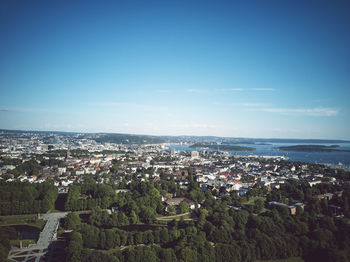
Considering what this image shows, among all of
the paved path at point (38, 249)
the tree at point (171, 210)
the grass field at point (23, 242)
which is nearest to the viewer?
the paved path at point (38, 249)

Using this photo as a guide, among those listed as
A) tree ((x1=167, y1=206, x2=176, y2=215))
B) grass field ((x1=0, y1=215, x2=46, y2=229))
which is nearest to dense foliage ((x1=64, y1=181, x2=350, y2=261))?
tree ((x1=167, y1=206, x2=176, y2=215))

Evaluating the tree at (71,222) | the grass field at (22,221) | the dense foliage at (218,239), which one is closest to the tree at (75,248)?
the dense foliage at (218,239)

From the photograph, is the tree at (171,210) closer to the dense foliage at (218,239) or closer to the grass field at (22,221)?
the dense foliage at (218,239)

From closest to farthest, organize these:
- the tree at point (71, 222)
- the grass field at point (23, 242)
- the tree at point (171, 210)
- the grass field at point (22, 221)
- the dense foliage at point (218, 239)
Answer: the dense foliage at point (218, 239)
the grass field at point (23, 242)
the tree at point (71, 222)
the grass field at point (22, 221)
the tree at point (171, 210)

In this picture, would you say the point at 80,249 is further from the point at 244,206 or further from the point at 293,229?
the point at 244,206

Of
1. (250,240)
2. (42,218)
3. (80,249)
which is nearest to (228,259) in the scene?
(250,240)

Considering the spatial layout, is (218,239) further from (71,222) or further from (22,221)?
(22,221)

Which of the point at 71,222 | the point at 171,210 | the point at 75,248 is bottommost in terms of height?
the point at 171,210

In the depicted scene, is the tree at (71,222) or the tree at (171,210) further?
the tree at (171,210)

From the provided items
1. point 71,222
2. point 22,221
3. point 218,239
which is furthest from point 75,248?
point 22,221

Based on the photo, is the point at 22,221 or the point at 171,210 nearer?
the point at 22,221
